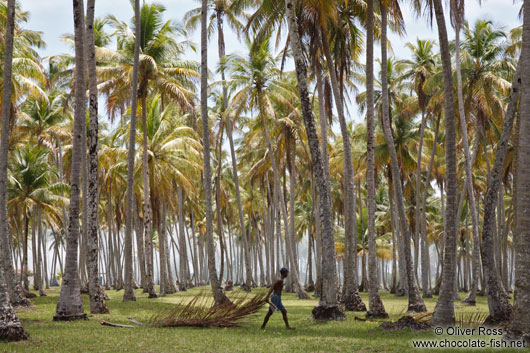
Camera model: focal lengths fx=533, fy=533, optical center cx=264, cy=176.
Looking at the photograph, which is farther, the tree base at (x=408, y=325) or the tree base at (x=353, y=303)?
the tree base at (x=353, y=303)

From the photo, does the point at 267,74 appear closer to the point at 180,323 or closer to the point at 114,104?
the point at 114,104

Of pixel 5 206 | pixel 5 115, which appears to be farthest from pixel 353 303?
pixel 5 115

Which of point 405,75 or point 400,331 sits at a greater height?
point 405,75

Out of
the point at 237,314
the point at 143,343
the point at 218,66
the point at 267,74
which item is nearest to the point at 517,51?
the point at 267,74

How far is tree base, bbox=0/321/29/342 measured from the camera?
33.8ft

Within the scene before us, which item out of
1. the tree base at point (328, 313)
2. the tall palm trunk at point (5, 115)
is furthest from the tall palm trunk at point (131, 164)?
the tree base at point (328, 313)

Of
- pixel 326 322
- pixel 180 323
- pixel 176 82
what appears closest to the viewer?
pixel 180 323

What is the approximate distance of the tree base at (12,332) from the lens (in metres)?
10.3

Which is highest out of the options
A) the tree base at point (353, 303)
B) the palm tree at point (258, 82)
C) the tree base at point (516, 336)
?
the palm tree at point (258, 82)

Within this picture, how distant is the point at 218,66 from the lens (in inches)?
1129

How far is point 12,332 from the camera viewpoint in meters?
10.4

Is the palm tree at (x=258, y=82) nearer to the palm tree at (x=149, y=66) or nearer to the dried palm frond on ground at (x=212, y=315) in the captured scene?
the palm tree at (x=149, y=66)

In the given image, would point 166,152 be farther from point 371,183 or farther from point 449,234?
point 449,234

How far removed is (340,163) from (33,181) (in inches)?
730
